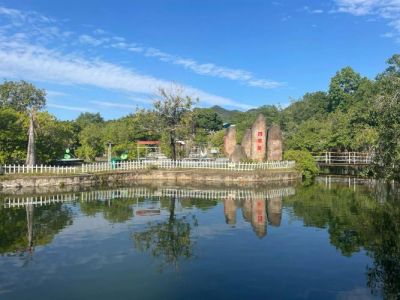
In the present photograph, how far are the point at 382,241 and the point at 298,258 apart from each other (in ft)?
12.9

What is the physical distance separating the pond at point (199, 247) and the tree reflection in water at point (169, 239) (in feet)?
0.13

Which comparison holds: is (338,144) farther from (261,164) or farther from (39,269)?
(39,269)

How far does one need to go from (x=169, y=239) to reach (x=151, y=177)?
21609 millimetres

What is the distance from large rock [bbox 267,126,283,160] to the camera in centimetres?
4059

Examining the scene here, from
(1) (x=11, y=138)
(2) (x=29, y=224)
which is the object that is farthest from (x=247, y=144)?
(2) (x=29, y=224)

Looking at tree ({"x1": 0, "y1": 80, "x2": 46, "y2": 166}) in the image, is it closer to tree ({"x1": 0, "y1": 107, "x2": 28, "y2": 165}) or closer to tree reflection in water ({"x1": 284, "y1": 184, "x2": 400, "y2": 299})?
tree ({"x1": 0, "y1": 107, "x2": 28, "y2": 165})

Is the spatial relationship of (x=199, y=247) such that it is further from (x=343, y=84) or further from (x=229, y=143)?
(x=343, y=84)

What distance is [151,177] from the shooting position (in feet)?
122

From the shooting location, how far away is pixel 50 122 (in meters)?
39.0

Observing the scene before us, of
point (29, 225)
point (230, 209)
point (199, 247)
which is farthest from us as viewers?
point (230, 209)

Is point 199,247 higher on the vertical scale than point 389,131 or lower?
lower

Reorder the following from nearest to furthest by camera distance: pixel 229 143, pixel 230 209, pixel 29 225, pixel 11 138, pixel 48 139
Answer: pixel 29 225 < pixel 230 209 < pixel 11 138 < pixel 48 139 < pixel 229 143

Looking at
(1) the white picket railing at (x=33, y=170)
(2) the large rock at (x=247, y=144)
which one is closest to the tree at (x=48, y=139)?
(1) the white picket railing at (x=33, y=170)

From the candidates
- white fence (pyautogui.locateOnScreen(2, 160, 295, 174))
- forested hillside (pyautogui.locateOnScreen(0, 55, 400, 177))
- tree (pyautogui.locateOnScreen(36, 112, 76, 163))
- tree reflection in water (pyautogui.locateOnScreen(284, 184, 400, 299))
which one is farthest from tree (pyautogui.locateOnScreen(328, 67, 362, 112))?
tree (pyautogui.locateOnScreen(36, 112, 76, 163))
